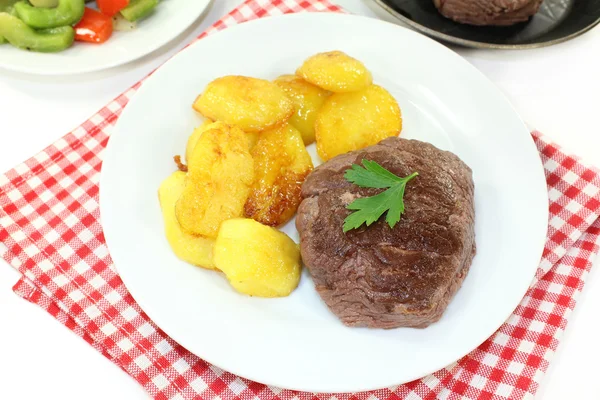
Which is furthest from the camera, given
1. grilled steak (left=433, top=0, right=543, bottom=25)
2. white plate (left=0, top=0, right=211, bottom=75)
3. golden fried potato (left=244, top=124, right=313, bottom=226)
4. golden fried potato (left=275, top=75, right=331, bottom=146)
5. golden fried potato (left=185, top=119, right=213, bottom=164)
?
grilled steak (left=433, top=0, right=543, bottom=25)

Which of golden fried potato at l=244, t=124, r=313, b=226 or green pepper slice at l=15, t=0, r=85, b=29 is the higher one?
green pepper slice at l=15, t=0, r=85, b=29

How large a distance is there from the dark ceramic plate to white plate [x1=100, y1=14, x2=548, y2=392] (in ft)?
0.99

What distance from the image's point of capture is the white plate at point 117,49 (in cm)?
300

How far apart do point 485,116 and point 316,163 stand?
88 cm

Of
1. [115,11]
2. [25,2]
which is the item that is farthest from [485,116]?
[25,2]

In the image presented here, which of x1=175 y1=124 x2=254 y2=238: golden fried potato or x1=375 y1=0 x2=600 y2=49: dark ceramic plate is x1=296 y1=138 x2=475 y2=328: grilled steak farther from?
x1=375 y1=0 x2=600 y2=49: dark ceramic plate

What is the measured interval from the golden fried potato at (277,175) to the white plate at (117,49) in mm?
1041

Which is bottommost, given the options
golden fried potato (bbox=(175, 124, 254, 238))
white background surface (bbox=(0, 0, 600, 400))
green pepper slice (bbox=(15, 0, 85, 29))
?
white background surface (bbox=(0, 0, 600, 400))

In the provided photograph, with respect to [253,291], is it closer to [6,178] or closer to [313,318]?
[313,318]

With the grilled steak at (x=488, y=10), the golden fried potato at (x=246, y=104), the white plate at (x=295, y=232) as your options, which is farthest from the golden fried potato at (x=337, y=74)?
the grilled steak at (x=488, y=10)

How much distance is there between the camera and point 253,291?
2283mm

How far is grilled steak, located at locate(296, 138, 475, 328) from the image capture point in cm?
211

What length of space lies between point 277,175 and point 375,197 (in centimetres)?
54

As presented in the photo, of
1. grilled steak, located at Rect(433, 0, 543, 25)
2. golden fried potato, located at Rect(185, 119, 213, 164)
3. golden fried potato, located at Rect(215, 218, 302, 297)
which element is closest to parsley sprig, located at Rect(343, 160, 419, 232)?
golden fried potato, located at Rect(215, 218, 302, 297)
